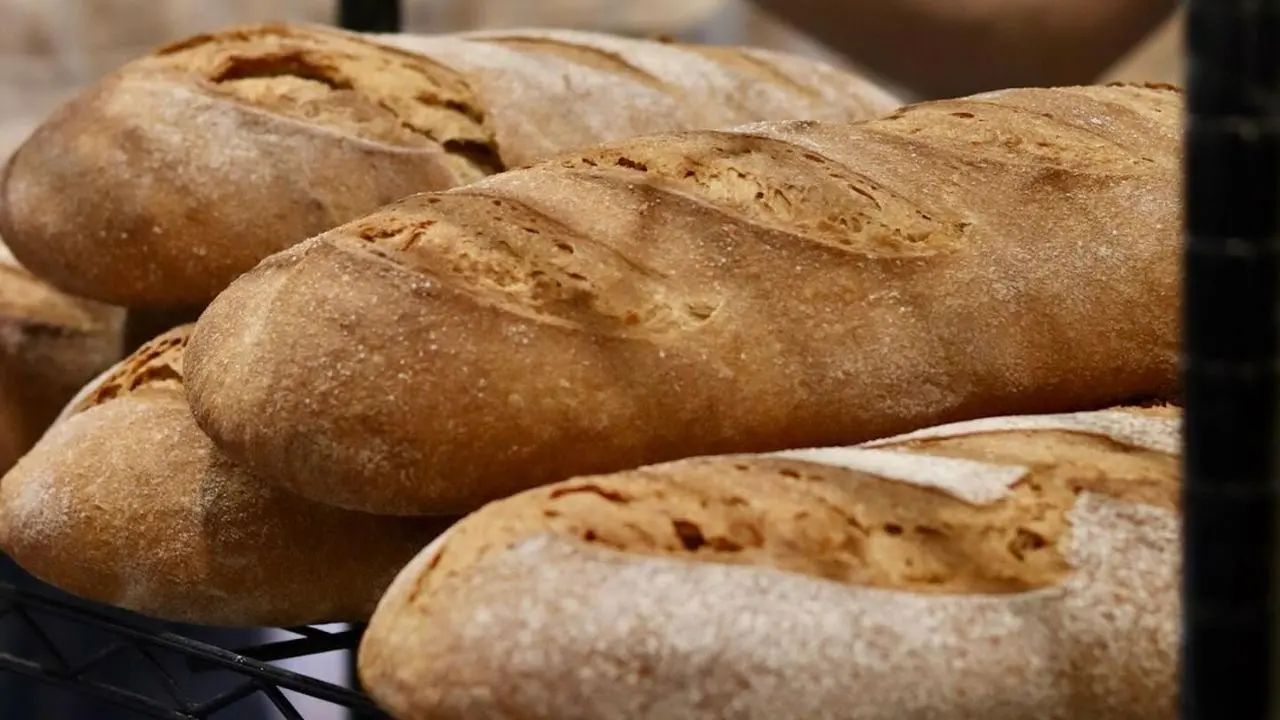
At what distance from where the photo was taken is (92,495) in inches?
36.2

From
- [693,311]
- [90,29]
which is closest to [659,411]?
[693,311]

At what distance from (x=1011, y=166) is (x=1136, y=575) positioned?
34 cm

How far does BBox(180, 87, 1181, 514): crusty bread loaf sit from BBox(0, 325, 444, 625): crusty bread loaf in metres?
0.08

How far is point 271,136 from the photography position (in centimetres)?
114

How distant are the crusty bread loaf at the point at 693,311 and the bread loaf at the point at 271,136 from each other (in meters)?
0.25

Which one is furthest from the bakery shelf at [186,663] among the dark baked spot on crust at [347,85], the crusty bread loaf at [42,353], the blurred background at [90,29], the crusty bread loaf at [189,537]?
the blurred background at [90,29]

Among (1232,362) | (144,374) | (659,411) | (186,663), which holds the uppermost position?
(1232,362)

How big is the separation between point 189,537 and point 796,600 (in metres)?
0.43

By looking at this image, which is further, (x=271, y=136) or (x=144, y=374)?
(x=271, y=136)

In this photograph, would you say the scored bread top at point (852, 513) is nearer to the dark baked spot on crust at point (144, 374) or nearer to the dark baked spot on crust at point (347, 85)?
the dark baked spot on crust at point (144, 374)

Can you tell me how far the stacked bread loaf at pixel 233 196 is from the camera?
0.89 m

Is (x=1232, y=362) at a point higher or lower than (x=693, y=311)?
higher

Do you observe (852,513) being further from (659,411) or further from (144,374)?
(144,374)

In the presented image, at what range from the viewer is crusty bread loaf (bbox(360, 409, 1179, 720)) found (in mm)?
625
